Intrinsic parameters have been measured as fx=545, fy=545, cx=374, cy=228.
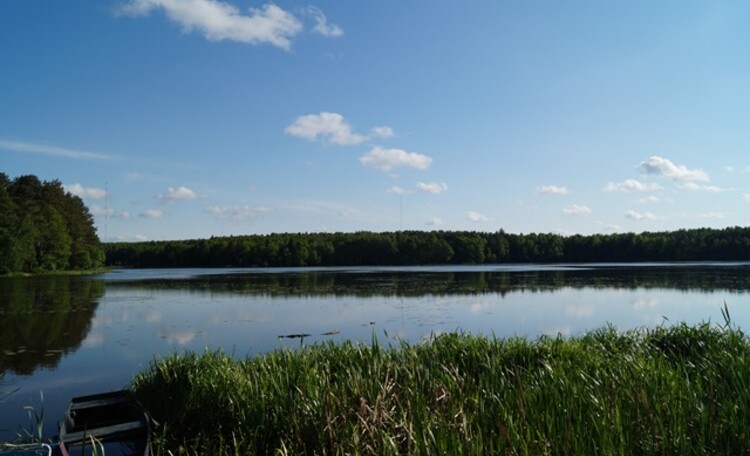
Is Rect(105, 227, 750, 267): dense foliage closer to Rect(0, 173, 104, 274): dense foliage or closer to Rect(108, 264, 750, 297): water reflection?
Rect(0, 173, 104, 274): dense foliage

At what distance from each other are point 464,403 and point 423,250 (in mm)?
110257

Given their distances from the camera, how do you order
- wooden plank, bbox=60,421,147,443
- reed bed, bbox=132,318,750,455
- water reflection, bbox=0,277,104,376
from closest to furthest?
reed bed, bbox=132,318,750,455 → wooden plank, bbox=60,421,147,443 → water reflection, bbox=0,277,104,376

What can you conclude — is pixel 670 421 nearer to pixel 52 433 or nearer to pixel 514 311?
pixel 52 433

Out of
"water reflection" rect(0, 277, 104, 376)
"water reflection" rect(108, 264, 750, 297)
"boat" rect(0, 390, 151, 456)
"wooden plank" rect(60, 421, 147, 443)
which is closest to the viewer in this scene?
"boat" rect(0, 390, 151, 456)

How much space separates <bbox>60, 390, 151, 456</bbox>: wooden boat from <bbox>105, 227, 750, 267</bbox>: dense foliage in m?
104

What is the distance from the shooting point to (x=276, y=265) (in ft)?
382

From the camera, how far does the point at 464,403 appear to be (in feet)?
18.6

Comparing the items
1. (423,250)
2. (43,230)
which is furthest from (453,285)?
(423,250)

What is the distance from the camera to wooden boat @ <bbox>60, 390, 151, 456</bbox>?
7.59 metres

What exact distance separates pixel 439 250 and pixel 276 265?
114ft

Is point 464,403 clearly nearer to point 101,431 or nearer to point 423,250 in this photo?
point 101,431

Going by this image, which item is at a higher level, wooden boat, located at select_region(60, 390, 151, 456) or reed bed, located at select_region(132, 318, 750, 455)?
reed bed, located at select_region(132, 318, 750, 455)

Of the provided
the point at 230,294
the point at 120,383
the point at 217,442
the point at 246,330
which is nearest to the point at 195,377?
the point at 217,442

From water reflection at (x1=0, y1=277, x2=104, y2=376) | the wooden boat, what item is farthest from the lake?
the wooden boat
